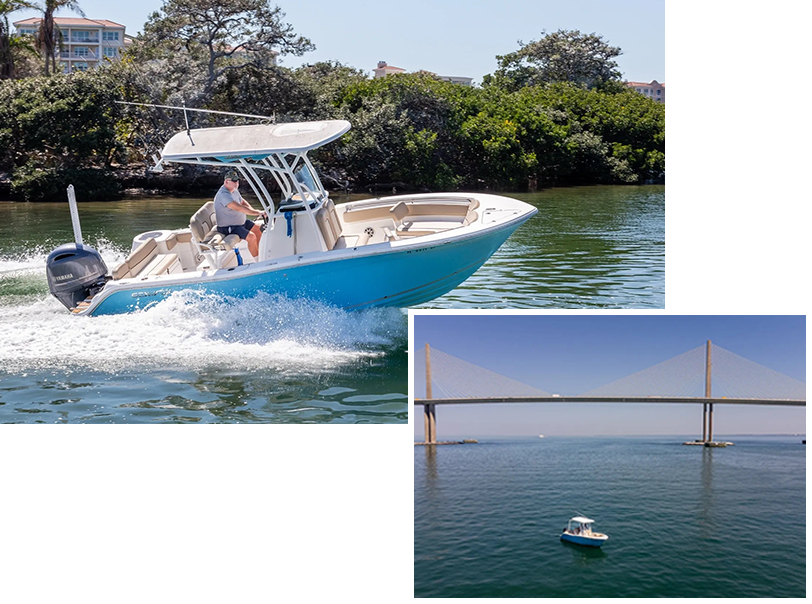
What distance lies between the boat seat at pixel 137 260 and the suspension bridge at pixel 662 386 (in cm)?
400

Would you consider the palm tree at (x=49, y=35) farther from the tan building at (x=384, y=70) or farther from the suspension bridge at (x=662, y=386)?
the suspension bridge at (x=662, y=386)

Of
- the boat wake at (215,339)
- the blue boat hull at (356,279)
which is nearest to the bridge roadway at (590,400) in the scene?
the blue boat hull at (356,279)

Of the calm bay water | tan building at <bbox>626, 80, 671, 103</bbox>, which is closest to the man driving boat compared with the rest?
tan building at <bbox>626, 80, 671, 103</bbox>

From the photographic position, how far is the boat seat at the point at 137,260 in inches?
279

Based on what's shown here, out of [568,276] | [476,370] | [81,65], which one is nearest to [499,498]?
[476,370]

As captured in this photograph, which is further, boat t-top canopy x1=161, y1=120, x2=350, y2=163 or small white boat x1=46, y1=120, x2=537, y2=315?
small white boat x1=46, y1=120, x2=537, y2=315

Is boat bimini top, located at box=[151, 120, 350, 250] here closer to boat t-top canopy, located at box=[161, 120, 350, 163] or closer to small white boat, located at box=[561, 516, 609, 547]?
boat t-top canopy, located at box=[161, 120, 350, 163]

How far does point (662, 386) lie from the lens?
3.90 metres

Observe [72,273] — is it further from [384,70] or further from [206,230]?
[384,70]

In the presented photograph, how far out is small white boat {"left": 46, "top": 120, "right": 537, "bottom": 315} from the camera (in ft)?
21.1

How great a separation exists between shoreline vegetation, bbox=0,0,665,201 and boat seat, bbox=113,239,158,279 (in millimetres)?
7540

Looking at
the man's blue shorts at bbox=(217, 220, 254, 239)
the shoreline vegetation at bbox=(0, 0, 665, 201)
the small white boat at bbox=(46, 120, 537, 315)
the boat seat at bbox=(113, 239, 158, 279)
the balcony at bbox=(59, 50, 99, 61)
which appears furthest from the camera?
the shoreline vegetation at bbox=(0, 0, 665, 201)

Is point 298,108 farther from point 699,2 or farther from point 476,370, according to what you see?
point 476,370

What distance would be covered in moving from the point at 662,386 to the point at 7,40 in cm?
1498
